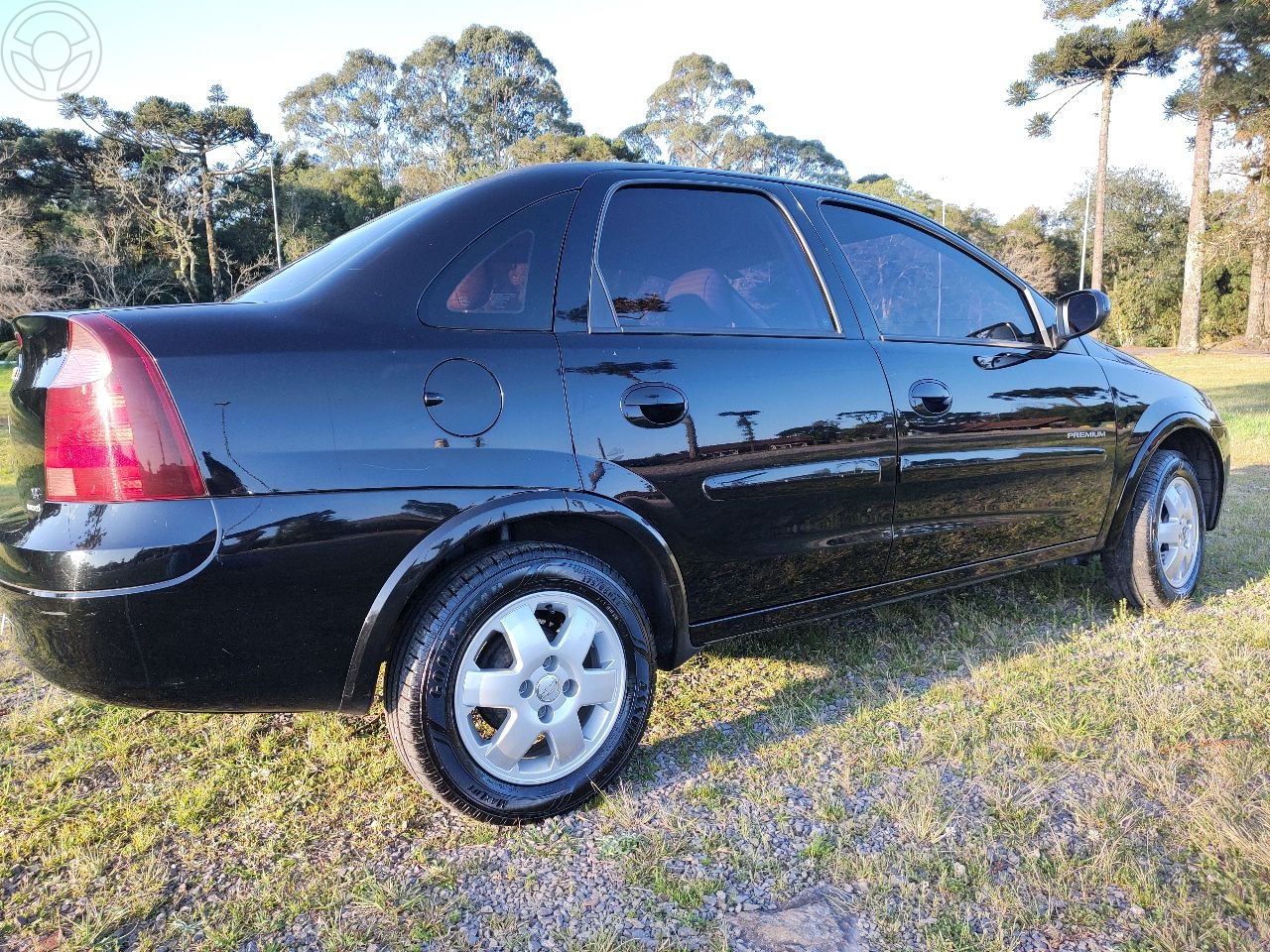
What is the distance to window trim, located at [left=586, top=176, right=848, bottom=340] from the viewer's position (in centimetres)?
224

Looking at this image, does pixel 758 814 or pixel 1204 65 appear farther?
pixel 1204 65

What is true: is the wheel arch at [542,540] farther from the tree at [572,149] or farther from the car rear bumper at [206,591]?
the tree at [572,149]

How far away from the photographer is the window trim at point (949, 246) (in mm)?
2822

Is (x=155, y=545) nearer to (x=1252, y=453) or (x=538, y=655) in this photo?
(x=538, y=655)

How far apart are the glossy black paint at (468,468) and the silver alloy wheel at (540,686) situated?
0.21 m

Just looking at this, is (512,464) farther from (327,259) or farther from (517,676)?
(327,259)

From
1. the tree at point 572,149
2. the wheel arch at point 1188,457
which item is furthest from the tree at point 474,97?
the wheel arch at point 1188,457

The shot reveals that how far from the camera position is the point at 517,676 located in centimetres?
202

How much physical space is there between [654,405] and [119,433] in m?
1.22

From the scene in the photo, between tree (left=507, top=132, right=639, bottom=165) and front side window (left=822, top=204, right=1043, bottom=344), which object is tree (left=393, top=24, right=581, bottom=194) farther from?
front side window (left=822, top=204, right=1043, bottom=344)

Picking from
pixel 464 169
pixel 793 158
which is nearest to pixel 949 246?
pixel 464 169

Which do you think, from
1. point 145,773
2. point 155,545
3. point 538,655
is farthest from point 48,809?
point 538,655

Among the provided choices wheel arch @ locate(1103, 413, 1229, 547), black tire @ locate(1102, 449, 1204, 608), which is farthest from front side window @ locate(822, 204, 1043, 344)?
black tire @ locate(1102, 449, 1204, 608)

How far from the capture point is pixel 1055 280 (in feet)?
152
